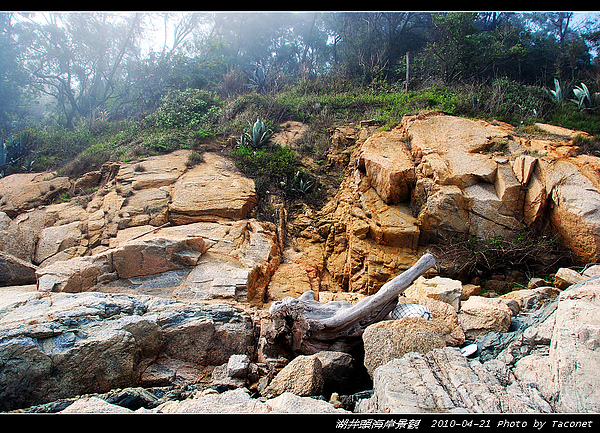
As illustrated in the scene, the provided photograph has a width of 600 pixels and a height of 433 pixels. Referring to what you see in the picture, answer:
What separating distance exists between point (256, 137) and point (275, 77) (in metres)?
7.41

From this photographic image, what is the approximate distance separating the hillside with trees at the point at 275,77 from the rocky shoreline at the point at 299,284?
186cm

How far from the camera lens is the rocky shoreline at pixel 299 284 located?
2.36 metres

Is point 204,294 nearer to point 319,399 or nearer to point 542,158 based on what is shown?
point 319,399

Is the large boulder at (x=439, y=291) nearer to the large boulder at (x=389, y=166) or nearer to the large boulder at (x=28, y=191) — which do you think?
the large boulder at (x=389, y=166)

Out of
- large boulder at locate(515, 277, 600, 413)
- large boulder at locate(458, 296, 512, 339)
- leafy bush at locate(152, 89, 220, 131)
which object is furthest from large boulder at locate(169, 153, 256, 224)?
large boulder at locate(515, 277, 600, 413)

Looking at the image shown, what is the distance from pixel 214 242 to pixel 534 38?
1563 cm

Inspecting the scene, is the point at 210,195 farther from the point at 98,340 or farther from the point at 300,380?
the point at 300,380

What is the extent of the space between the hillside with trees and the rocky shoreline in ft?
6.10

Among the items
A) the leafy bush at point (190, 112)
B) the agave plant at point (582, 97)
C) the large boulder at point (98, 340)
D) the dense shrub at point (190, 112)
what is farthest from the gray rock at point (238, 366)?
the agave plant at point (582, 97)

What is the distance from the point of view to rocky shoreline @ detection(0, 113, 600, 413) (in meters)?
2.36

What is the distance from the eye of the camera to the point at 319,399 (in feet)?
8.00

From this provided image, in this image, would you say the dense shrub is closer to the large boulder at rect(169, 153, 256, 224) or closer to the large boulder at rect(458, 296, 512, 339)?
the large boulder at rect(169, 153, 256, 224)

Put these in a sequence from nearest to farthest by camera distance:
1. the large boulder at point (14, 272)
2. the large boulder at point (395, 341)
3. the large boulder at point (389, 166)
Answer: the large boulder at point (395, 341) → the large boulder at point (14, 272) → the large boulder at point (389, 166)

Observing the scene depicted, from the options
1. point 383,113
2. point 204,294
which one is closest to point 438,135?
point 383,113
